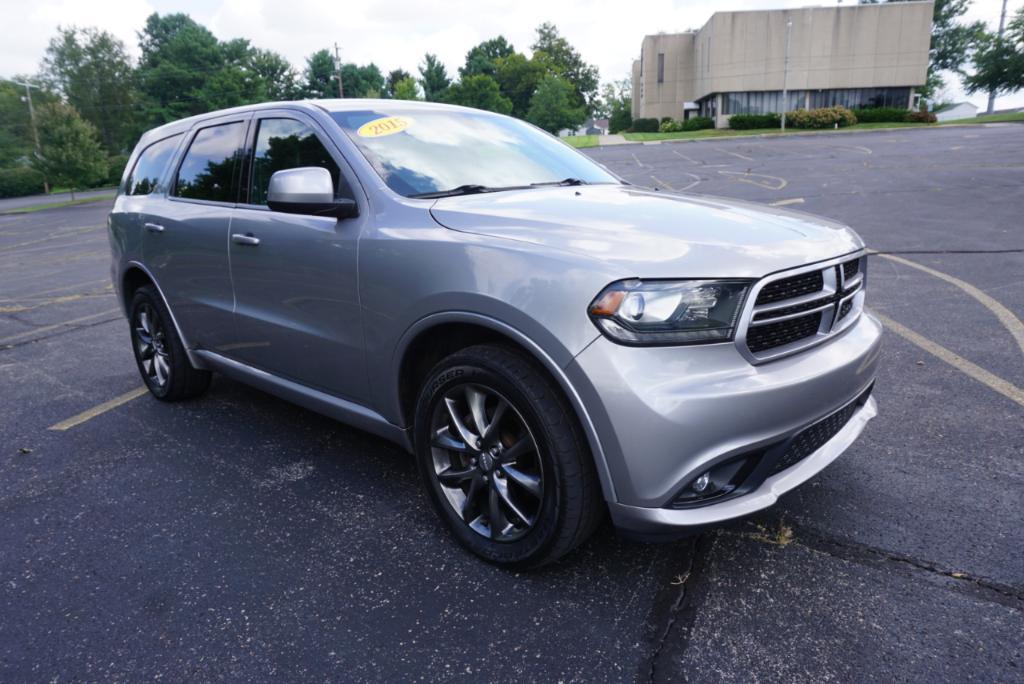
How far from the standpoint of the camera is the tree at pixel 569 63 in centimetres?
11356

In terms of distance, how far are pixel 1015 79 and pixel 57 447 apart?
74375 millimetres

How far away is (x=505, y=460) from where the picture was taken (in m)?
2.52

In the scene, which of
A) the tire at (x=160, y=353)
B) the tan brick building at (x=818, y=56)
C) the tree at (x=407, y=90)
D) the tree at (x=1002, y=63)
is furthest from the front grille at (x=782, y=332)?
the tree at (x=407, y=90)

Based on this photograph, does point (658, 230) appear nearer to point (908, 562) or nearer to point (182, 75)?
point (908, 562)

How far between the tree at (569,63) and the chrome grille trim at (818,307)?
4589 inches

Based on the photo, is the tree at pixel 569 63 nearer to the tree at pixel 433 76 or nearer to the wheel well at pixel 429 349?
the tree at pixel 433 76

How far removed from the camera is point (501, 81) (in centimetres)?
10319

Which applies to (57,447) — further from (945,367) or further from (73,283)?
(73,283)

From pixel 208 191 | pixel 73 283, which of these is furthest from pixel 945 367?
pixel 73 283

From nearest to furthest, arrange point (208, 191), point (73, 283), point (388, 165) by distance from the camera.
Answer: point (388, 165), point (208, 191), point (73, 283)

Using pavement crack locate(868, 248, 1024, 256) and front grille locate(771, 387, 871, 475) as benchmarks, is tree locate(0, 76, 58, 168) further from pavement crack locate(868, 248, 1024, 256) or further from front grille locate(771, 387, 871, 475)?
front grille locate(771, 387, 871, 475)

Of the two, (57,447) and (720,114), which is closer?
(57,447)

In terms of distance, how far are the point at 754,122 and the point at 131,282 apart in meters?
51.2

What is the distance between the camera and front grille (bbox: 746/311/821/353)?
2262 millimetres
